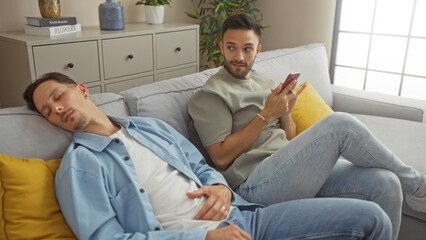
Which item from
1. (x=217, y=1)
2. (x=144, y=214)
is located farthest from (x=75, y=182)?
(x=217, y=1)

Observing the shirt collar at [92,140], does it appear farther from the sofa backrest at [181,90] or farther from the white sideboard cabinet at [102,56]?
the white sideboard cabinet at [102,56]

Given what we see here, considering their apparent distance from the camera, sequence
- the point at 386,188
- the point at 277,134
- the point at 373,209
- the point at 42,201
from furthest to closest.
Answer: the point at 277,134 < the point at 386,188 < the point at 373,209 < the point at 42,201

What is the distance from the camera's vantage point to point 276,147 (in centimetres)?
160

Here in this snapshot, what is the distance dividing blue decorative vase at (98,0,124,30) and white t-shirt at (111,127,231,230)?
1595mm

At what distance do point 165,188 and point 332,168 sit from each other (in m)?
0.58

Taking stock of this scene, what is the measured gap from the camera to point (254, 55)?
1697mm

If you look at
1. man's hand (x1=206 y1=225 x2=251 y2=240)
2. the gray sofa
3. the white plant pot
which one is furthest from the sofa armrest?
man's hand (x1=206 y1=225 x2=251 y2=240)

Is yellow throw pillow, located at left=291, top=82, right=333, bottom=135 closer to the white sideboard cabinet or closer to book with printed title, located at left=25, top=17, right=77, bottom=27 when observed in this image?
the white sideboard cabinet

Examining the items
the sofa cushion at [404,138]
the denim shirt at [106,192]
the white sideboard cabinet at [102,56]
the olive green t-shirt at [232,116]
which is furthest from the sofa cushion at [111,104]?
the sofa cushion at [404,138]

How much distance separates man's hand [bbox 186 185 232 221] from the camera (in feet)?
3.91

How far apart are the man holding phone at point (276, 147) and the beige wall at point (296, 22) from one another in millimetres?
2061

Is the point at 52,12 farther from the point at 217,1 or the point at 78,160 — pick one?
the point at 78,160

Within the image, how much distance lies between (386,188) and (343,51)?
2.63 m

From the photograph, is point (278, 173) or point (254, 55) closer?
point (278, 173)
